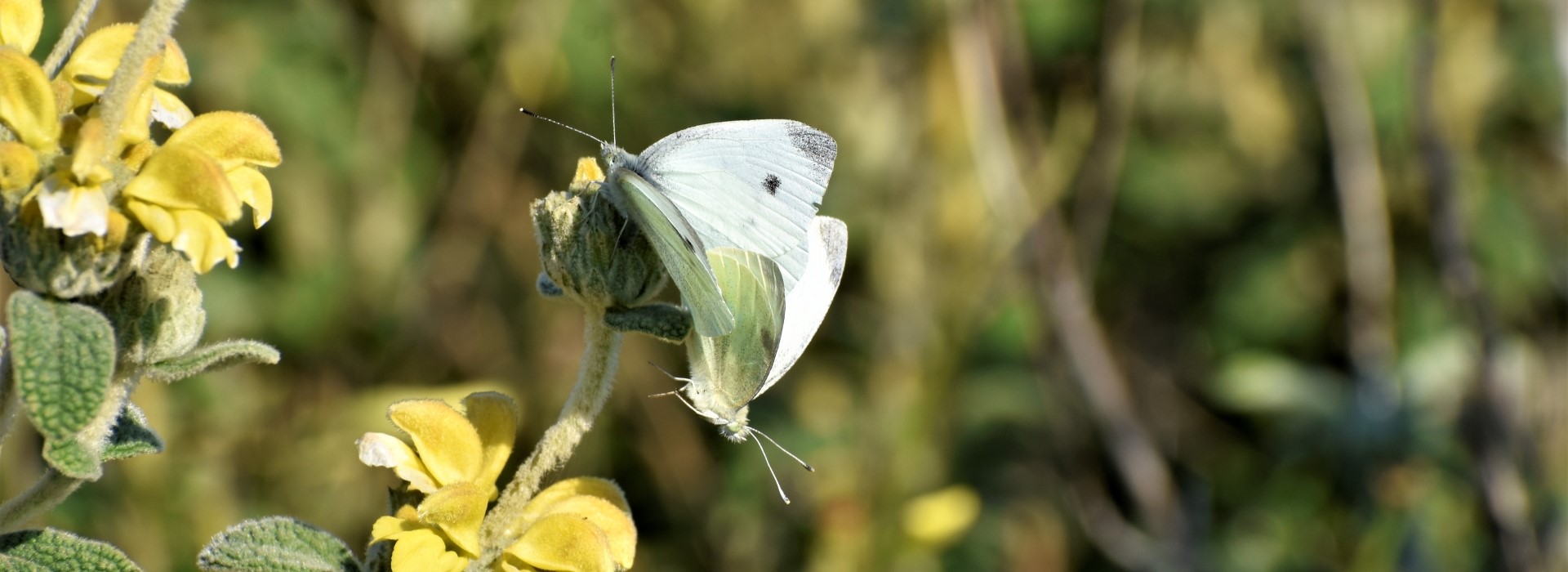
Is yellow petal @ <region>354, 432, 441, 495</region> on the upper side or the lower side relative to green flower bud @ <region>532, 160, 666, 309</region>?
lower

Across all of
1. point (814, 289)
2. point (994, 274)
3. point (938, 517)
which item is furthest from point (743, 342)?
point (994, 274)

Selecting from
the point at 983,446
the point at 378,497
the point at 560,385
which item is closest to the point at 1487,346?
the point at 983,446

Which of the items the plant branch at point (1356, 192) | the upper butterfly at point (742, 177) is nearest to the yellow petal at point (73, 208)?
the upper butterfly at point (742, 177)

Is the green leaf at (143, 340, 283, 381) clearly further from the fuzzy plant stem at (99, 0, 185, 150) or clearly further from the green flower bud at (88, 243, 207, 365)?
the fuzzy plant stem at (99, 0, 185, 150)

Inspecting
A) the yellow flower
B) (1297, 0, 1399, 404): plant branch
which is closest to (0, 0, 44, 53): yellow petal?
the yellow flower

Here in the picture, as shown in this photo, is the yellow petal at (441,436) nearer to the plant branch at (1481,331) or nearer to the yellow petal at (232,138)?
the yellow petal at (232,138)

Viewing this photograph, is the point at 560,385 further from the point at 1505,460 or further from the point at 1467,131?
the point at 1467,131
